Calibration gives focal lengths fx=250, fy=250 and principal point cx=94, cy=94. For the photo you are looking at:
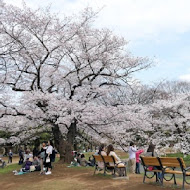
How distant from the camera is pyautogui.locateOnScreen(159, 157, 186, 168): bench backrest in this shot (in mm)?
6336

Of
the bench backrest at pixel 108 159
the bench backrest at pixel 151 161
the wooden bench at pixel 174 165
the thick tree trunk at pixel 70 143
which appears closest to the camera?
the wooden bench at pixel 174 165

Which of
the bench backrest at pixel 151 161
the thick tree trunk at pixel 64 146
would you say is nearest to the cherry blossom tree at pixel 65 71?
the thick tree trunk at pixel 64 146

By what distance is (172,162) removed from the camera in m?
6.66

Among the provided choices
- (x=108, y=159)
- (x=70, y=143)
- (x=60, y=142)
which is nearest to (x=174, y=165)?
(x=108, y=159)

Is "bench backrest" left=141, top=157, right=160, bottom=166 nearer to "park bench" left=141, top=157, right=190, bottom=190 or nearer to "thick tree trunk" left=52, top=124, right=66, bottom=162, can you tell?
"park bench" left=141, top=157, right=190, bottom=190

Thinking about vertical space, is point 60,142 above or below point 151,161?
above

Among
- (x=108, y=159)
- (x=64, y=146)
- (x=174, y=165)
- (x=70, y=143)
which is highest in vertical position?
(x=70, y=143)

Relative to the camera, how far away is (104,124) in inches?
525

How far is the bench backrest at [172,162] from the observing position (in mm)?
6336

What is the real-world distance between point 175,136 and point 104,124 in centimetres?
755

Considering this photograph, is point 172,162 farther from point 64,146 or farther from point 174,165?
point 64,146

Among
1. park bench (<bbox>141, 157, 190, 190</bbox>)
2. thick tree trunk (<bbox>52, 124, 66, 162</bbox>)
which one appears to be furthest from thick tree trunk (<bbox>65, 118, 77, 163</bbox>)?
park bench (<bbox>141, 157, 190, 190</bbox>)

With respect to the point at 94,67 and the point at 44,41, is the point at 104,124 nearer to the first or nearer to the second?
the point at 94,67

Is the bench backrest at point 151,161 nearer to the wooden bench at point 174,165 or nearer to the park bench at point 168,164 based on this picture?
the park bench at point 168,164
